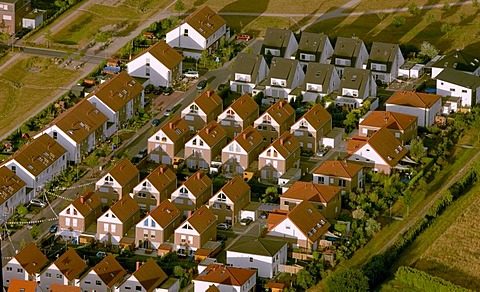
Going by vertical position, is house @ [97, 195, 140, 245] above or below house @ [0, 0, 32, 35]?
above

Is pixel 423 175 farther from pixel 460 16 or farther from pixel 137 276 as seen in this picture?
pixel 460 16

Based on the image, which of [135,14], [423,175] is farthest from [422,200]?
[135,14]

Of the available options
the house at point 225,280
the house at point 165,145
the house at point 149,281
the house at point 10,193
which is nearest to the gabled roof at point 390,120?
the house at point 165,145

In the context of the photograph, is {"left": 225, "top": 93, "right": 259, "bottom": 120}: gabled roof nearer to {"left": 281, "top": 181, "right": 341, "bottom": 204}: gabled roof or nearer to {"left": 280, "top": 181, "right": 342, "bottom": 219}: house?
{"left": 281, "top": 181, "right": 341, "bottom": 204}: gabled roof

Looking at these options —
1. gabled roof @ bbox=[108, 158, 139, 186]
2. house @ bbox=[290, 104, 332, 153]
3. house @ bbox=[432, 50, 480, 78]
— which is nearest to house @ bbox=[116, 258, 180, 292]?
gabled roof @ bbox=[108, 158, 139, 186]

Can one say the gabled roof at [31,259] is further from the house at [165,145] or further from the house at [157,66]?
the house at [157,66]

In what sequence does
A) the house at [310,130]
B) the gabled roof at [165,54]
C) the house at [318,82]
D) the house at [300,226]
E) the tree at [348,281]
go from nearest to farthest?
the tree at [348,281], the house at [300,226], the house at [310,130], the house at [318,82], the gabled roof at [165,54]
